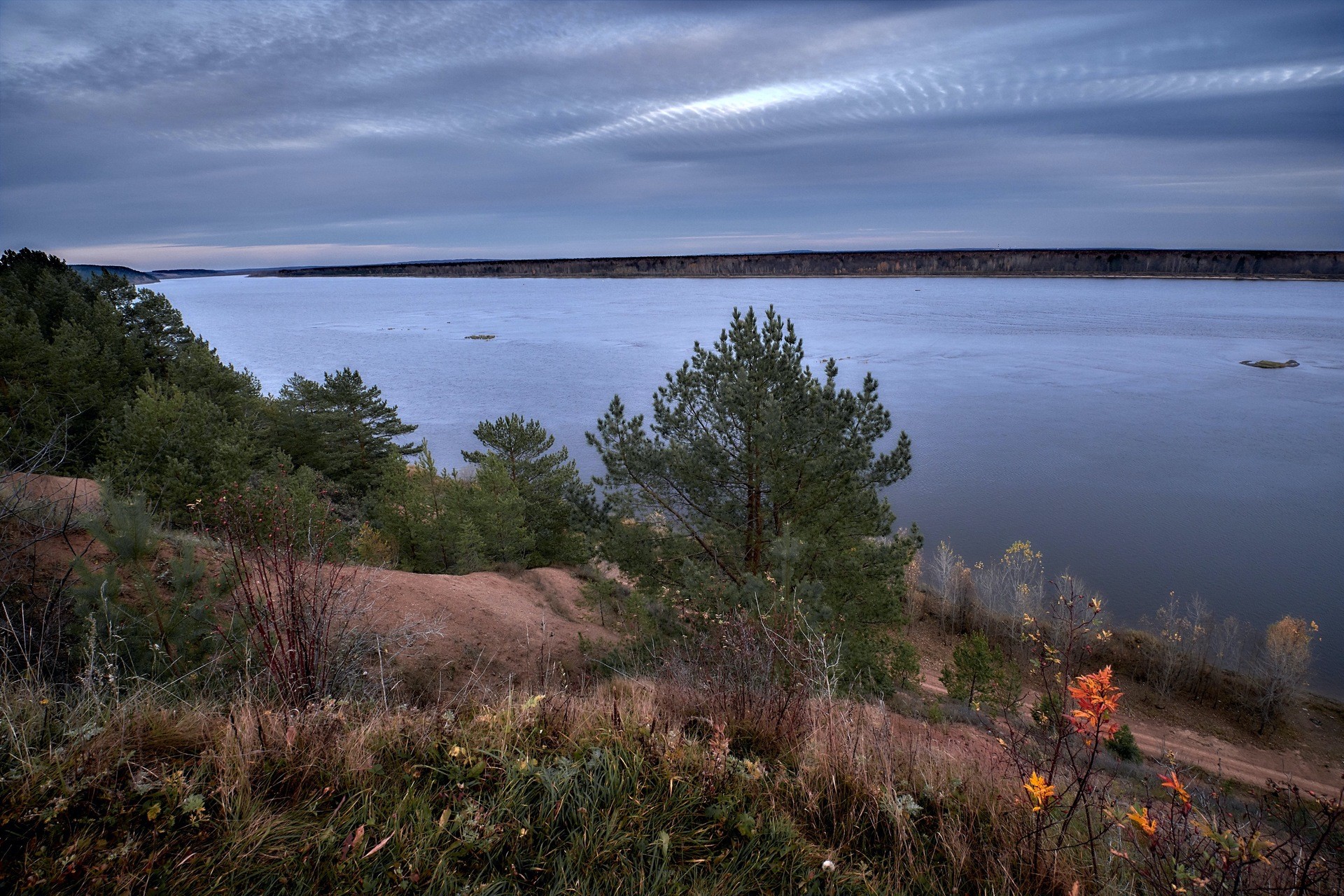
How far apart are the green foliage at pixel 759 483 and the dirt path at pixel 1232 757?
10574mm

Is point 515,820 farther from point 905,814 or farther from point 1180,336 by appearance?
point 1180,336

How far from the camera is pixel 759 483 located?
38.9ft

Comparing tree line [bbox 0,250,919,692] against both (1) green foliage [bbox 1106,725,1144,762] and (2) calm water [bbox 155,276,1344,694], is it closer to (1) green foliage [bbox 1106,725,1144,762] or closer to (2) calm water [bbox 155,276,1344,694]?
(1) green foliage [bbox 1106,725,1144,762]

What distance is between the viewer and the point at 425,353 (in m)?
74.9

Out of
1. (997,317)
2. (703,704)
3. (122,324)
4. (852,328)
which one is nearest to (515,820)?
(703,704)

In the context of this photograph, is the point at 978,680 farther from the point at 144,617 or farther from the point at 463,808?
the point at 144,617

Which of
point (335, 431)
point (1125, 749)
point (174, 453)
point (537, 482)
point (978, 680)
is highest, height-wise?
point (174, 453)

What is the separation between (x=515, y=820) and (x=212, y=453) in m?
17.9

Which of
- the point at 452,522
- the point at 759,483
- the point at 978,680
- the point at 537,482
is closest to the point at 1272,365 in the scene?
the point at 978,680

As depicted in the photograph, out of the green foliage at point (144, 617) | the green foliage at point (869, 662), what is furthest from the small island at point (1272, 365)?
the green foliage at point (144, 617)

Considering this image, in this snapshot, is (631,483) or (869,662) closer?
(869,662)

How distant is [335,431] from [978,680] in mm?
25488

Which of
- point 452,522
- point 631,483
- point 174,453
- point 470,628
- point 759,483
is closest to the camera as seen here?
point 759,483

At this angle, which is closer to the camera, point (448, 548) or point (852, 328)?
point (448, 548)
